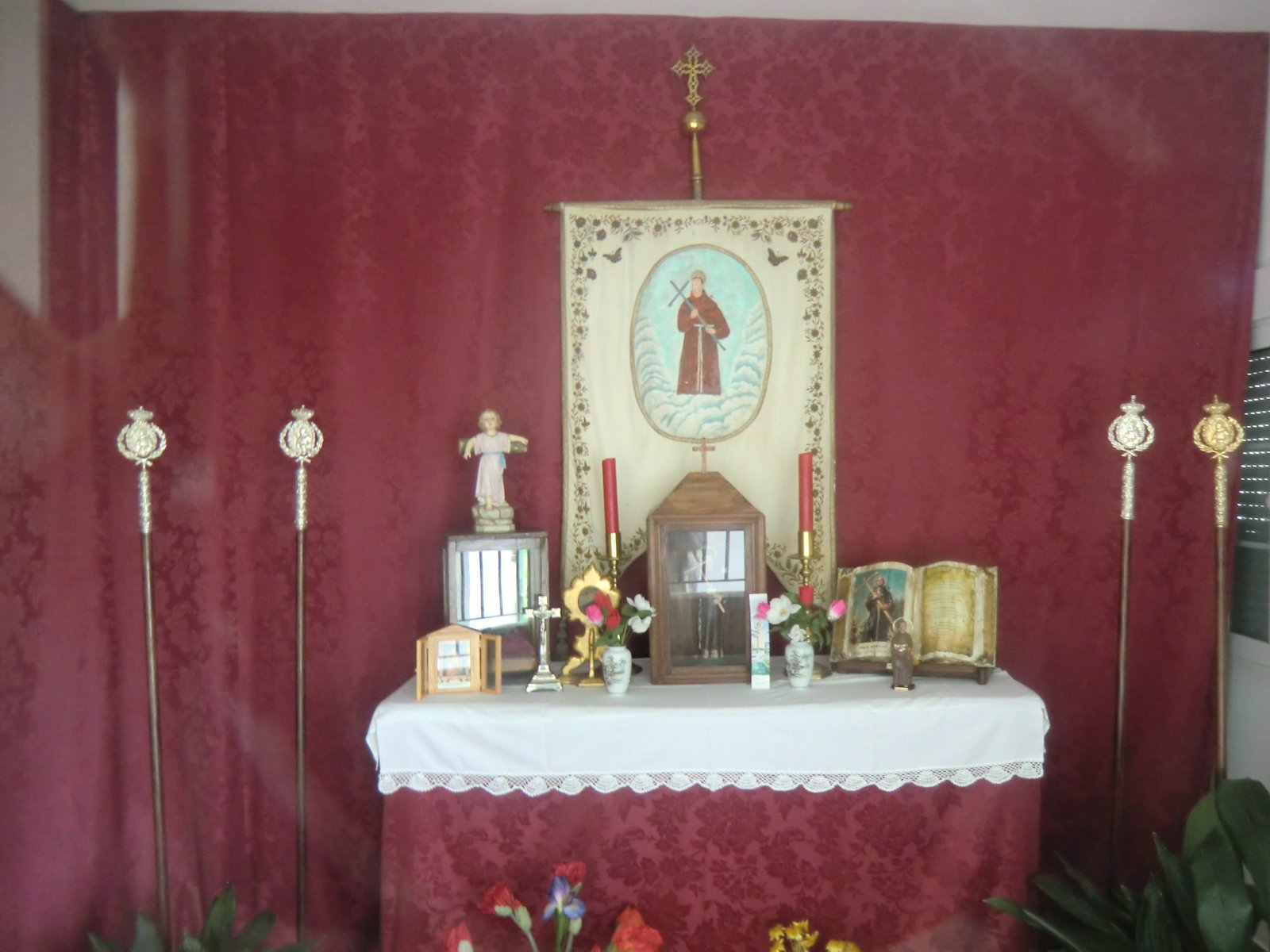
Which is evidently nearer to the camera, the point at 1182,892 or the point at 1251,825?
the point at 1251,825

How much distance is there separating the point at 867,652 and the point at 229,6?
2.70m

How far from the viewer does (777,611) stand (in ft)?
7.59

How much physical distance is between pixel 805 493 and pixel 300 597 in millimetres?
1459

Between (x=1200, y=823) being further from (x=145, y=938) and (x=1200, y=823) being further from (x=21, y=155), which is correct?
(x=21, y=155)

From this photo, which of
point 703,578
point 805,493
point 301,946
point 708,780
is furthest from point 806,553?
point 301,946

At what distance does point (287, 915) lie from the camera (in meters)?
2.68

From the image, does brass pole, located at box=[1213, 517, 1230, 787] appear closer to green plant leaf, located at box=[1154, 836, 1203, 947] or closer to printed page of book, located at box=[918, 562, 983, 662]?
green plant leaf, located at box=[1154, 836, 1203, 947]

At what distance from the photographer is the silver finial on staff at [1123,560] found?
7.84ft

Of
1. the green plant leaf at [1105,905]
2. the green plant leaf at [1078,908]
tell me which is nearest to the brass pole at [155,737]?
the green plant leaf at [1078,908]

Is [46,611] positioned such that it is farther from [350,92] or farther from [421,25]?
[421,25]

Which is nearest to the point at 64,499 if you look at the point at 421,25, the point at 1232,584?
the point at 421,25

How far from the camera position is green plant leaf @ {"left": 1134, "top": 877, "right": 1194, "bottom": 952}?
6.59 feet

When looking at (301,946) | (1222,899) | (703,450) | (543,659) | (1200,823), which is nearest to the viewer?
(1222,899)

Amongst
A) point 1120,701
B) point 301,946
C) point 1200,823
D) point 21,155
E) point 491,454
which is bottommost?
point 301,946
